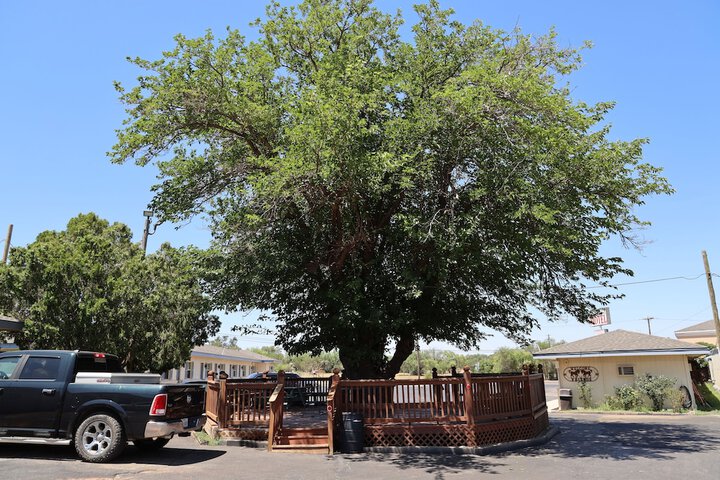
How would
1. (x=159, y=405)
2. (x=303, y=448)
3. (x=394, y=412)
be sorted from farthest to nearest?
(x=394, y=412)
(x=303, y=448)
(x=159, y=405)

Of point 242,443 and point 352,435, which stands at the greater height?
point 352,435

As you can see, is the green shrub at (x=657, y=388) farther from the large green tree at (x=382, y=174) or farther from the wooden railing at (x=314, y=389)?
the wooden railing at (x=314, y=389)

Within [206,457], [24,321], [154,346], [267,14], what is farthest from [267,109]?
[154,346]

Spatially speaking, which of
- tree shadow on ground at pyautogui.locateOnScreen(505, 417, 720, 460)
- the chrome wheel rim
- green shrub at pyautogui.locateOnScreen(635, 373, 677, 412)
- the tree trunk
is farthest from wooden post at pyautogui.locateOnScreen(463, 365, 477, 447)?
green shrub at pyautogui.locateOnScreen(635, 373, 677, 412)

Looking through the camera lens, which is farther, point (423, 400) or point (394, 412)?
point (423, 400)

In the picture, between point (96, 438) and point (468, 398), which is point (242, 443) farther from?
point (468, 398)

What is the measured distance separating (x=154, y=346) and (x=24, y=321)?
5802 millimetres

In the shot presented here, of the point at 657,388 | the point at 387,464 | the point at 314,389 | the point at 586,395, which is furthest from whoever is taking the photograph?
the point at 586,395

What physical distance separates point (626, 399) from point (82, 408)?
80.9 ft

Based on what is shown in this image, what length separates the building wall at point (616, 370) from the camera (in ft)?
82.9

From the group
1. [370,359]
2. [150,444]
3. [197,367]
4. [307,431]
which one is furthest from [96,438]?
[197,367]

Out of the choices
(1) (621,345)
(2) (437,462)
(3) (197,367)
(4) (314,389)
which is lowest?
(2) (437,462)

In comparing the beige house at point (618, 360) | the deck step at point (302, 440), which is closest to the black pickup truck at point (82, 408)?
the deck step at point (302, 440)

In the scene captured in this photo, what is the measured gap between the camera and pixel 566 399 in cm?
2727
